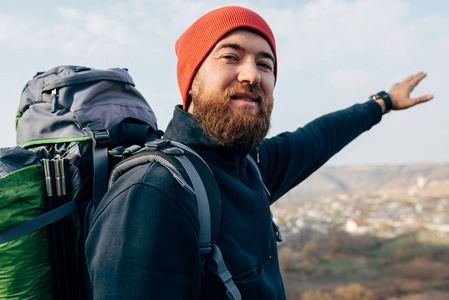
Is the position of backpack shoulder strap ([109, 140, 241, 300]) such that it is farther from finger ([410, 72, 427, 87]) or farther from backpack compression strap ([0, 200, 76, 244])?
finger ([410, 72, 427, 87])

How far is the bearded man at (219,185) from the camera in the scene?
36.9 inches

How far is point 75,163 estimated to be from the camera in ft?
4.35

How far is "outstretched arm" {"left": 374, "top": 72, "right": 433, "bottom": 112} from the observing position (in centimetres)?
242

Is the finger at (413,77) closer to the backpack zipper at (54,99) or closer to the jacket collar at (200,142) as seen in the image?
the jacket collar at (200,142)

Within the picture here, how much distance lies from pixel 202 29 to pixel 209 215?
833 millimetres

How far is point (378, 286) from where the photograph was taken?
29.3 m

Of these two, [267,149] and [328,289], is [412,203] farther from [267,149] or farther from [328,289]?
[267,149]

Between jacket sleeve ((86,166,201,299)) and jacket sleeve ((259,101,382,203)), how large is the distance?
875mm

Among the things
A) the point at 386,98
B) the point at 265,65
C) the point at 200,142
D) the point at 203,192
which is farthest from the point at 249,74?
the point at 386,98

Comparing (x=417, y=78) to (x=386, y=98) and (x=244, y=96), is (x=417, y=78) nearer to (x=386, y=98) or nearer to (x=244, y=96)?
(x=386, y=98)

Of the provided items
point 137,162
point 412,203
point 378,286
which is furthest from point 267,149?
point 412,203

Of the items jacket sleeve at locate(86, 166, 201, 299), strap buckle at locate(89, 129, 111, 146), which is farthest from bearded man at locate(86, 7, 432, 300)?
strap buckle at locate(89, 129, 111, 146)

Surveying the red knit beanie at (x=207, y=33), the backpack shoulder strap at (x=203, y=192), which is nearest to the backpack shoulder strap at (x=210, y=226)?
the backpack shoulder strap at (x=203, y=192)

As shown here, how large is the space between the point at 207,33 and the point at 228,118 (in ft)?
1.25
